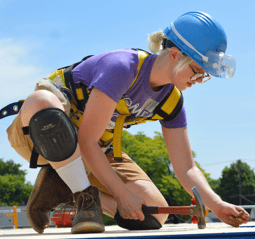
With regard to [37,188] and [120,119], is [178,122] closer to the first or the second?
[120,119]

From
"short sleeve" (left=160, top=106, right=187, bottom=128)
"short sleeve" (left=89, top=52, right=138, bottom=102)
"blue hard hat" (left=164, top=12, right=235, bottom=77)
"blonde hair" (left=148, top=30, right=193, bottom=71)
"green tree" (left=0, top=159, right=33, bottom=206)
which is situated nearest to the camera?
"short sleeve" (left=89, top=52, right=138, bottom=102)

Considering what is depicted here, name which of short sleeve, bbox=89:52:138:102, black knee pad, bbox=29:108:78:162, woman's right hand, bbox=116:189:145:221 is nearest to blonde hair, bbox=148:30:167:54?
short sleeve, bbox=89:52:138:102

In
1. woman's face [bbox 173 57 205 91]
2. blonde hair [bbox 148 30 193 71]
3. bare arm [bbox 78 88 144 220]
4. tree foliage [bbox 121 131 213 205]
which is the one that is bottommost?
tree foliage [bbox 121 131 213 205]

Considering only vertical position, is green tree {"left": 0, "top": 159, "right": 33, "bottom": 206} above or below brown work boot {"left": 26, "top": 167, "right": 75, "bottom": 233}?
below

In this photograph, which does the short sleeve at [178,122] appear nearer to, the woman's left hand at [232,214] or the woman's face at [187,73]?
the woman's face at [187,73]

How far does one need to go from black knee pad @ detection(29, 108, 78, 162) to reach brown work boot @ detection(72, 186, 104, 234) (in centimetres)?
27

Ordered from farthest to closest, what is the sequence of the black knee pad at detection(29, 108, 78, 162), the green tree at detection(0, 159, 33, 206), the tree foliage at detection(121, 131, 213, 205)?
the green tree at detection(0, 159, 33, 206), the tree foliage at detection(121, 131, 213, 205), the black knee pad at detection(29, 108, 78, 162)

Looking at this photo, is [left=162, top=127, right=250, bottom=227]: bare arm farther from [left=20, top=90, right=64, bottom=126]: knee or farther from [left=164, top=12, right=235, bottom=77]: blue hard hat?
[left=20, top=90, right=64, bottom=126]: knee

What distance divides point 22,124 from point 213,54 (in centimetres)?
146

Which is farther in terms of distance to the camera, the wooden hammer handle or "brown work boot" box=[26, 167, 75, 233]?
"brown work boot" box=[26, 167, 75, 233]

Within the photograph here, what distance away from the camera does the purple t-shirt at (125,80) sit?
246 centimetres

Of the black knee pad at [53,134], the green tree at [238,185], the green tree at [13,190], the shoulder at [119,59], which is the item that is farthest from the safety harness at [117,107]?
the green tree at [13,190]

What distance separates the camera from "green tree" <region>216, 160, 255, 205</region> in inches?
1841

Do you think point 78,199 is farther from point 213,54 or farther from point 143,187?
point 213,54
